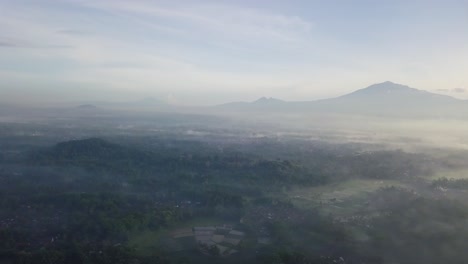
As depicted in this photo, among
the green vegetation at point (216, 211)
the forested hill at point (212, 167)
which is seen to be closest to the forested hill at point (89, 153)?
the forested hill at point (212, 167)

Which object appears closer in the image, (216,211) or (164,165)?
(216,211)

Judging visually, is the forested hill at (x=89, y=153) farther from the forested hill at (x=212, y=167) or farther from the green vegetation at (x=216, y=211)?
the green vegetation at (x=216, y=211)

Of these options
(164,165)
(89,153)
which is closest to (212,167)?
(164,165)

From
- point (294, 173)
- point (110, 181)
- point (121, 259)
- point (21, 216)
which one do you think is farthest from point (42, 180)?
point (294, 173)

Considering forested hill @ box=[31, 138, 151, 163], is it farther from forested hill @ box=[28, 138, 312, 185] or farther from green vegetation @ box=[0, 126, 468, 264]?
green vegetation @ box=[0, 126, 468, 264]

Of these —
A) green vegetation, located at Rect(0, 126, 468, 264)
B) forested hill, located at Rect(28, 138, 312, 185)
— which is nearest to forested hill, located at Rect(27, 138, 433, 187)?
forested hill, located at Rect(28, 138, 312, 185)

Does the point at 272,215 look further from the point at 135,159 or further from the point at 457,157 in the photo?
the point at 457,157

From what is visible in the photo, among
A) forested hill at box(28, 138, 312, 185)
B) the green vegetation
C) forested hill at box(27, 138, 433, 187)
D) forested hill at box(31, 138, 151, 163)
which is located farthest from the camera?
forested hill at box(31, 138, 151, 163)

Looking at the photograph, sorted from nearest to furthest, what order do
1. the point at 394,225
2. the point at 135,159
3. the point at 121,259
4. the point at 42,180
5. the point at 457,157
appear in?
the point at 121,259 < the point at 394,225 < the point at 42,180 < the point at 135,159 < the point at 457,157

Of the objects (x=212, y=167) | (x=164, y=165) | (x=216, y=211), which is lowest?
(x=216, y=211)

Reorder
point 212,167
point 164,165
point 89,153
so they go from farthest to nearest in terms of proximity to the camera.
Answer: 1. point 89,153
2. point 212,167
3. point 164,165

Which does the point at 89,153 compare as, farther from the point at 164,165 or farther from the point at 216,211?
the point at 216,211
